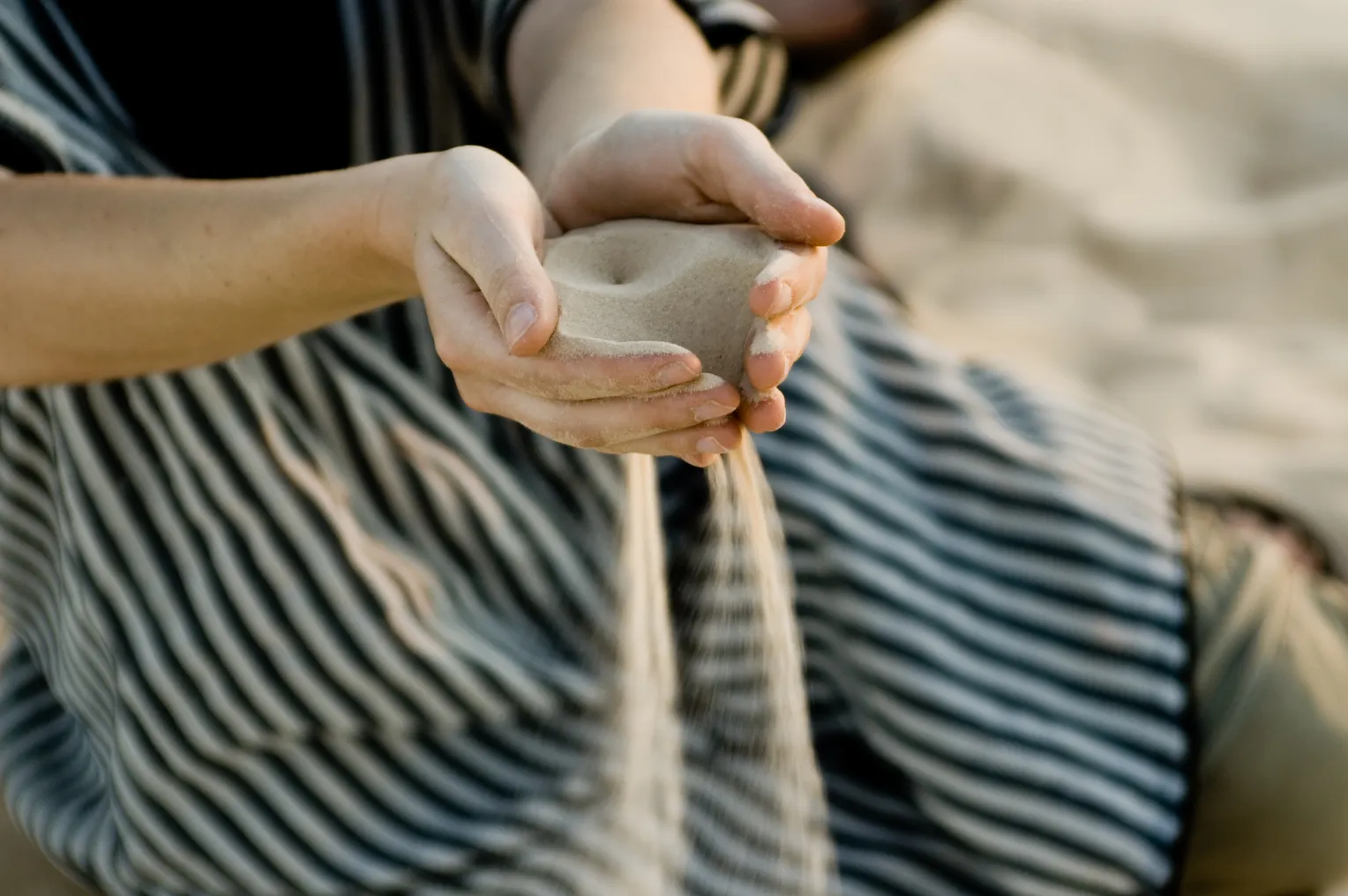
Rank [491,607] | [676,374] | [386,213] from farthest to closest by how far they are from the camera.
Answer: [491,607] → [386,213] → [676,374]

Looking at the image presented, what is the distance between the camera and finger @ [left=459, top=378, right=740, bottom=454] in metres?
0.51

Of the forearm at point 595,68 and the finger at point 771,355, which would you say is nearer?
the finger at point 771,355

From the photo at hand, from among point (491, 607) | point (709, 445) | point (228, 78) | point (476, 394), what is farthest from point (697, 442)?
point (228, 78)

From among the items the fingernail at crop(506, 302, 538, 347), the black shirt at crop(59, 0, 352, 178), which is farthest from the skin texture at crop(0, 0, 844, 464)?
the black shirt at crop(59, 0, 352, 178)

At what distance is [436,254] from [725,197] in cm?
15

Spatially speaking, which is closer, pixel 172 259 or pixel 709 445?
pixel 709 445

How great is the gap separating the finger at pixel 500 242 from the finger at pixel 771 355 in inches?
3.2

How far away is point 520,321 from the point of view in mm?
514

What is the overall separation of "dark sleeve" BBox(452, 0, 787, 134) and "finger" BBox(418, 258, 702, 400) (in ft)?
0.92

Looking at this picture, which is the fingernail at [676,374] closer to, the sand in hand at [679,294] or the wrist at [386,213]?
the sand in hand at [679,294]

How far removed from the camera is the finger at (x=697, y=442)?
1.74ft

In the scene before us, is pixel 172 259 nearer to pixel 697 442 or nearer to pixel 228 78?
pixel 228 78

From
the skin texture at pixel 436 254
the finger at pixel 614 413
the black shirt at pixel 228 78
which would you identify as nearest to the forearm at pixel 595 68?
the skin texture at pixel 436 254

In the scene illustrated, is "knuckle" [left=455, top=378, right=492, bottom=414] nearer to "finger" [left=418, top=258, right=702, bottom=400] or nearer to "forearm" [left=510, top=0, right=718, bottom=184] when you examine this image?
"finger" [left=418, top=258, right=702, bottom=400]
